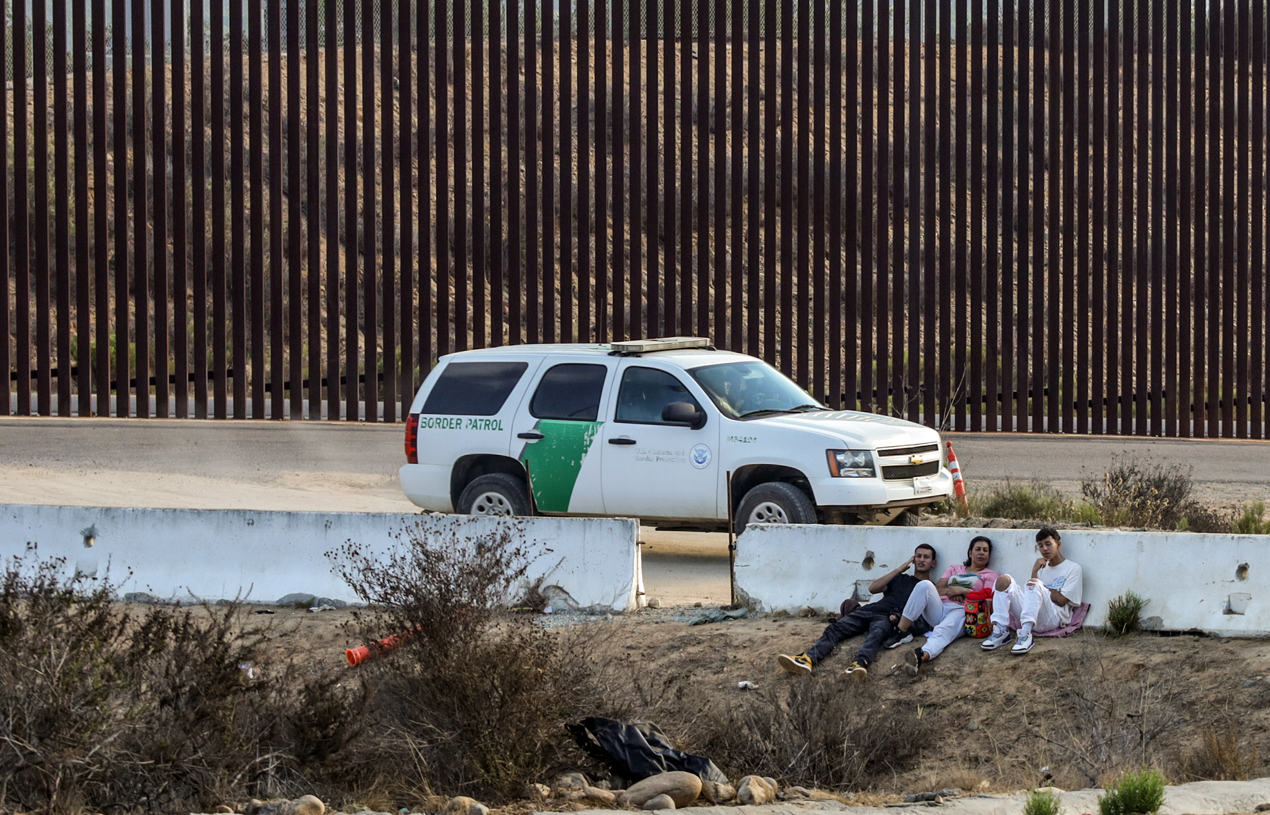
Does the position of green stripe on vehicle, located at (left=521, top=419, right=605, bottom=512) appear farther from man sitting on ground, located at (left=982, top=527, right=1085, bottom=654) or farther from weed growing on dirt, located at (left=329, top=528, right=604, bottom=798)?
man sitting on ground, located at (left=982, top=527, right=1085, bottom=654)

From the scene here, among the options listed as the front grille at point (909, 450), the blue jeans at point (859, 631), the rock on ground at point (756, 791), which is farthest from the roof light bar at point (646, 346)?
the rock on ground at point (756, 791)

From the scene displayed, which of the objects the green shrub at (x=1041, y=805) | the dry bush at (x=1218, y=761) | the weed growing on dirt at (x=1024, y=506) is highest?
the weed growing on dirt at (x=1024, y=506)

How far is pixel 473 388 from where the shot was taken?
1193 cm

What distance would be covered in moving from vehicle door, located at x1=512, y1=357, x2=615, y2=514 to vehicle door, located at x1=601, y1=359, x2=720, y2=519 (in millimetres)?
163

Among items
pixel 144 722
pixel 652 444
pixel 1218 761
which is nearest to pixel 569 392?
pixel 652 444

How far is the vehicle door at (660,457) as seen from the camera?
1117cm

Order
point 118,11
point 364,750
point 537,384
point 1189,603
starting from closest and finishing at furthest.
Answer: point 364,750 < point 1189,603 < point 537,384 < point 118,11

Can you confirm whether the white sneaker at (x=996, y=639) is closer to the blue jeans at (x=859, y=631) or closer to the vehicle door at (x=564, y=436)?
the blue jeans at (x=859, y=631)

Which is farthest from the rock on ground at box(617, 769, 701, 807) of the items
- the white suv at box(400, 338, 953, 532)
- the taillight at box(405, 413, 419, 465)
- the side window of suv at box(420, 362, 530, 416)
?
the taillight at box(405, 413, 419, 465)

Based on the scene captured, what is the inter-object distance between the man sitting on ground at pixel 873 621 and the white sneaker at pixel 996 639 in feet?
2.01

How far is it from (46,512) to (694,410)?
5.33 m

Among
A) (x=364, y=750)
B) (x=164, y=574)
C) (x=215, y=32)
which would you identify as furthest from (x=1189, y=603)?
(x=215, y=32)

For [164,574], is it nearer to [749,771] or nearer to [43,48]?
[749,771]

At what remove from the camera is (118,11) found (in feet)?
55.4
